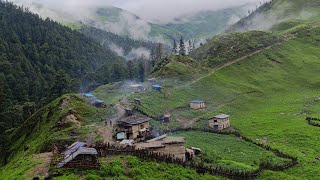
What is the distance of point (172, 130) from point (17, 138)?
3957 cm

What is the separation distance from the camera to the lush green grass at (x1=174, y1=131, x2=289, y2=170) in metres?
61.7

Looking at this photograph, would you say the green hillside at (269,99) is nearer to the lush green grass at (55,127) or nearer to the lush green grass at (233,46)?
the lush green grass at (233,46)

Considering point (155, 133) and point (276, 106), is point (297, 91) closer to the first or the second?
point (276, 106)

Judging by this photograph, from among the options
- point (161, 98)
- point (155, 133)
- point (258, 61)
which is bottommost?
point (155, 133)

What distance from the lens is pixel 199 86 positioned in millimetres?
123875

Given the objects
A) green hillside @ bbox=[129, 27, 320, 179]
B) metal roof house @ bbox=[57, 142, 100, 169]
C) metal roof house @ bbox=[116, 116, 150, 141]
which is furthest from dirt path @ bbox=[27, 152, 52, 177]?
green hillside @ bbox=[129, 27, 320, 179]

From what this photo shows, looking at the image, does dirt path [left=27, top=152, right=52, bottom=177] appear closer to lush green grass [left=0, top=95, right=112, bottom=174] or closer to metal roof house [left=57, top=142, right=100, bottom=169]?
metal roof house [left=57, top=142, right=100, bottom=169]

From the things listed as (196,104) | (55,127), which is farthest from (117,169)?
(196,104)

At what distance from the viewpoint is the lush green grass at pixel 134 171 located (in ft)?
142

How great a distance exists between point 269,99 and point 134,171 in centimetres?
8333

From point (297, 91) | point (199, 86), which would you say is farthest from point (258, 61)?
point (199, 86)

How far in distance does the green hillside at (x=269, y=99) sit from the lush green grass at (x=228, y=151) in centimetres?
418

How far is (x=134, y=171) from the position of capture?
152 ft

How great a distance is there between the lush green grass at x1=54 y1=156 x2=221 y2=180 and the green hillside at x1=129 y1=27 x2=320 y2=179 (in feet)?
47.0
